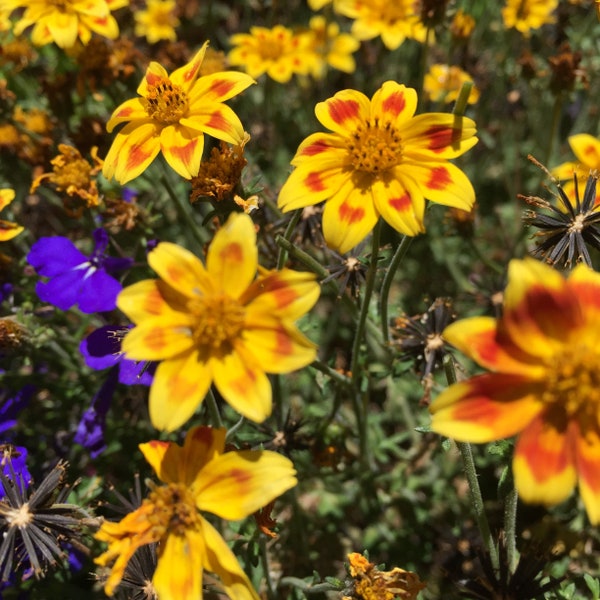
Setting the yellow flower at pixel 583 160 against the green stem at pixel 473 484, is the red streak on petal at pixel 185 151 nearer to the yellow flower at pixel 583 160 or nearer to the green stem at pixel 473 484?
the green stem at pixel 473 484

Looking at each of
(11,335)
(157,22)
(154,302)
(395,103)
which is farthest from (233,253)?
(157,22)

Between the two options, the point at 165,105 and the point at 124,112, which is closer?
the point at 165,105

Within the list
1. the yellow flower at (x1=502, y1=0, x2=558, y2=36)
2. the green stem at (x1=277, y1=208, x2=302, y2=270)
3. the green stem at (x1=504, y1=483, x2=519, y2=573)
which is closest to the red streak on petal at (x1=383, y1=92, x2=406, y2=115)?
the green stem at (x1=277, y1=208, x2=302, y2=270)

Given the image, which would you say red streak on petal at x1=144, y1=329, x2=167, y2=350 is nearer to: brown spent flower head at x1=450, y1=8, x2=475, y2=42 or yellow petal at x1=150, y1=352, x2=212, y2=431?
yellow petal at x1=150, y1=352, x2=212, y2=431

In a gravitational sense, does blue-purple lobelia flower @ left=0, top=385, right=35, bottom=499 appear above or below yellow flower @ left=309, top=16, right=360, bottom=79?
below

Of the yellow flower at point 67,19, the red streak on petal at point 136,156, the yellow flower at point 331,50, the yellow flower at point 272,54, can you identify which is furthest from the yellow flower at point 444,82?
the red streak on petal at point 136,156

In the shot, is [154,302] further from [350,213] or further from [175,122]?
[175,122]

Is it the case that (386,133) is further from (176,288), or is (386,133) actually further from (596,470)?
(596,470)
